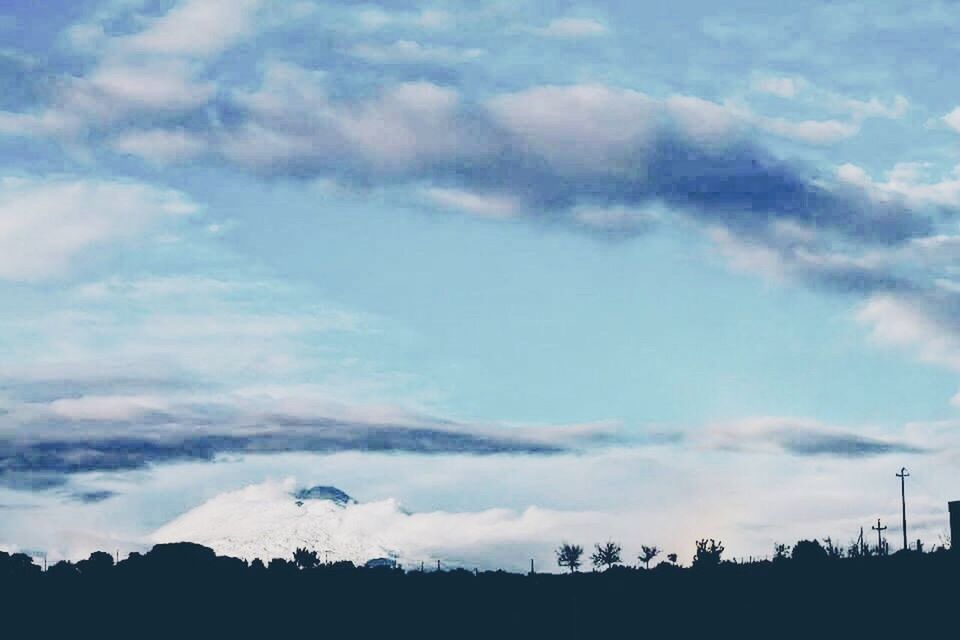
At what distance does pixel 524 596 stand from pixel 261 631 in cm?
2244

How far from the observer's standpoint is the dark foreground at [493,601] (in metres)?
100

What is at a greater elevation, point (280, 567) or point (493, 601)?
point (280, 567)

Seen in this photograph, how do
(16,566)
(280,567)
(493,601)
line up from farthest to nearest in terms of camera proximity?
(16,566)
(280,567)
(493,601)

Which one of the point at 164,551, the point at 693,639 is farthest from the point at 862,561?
the point at 164,551

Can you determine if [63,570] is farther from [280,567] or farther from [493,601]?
[493,601]

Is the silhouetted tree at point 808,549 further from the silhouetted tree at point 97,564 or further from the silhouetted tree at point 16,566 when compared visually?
the silhouetted tree at point 16,566

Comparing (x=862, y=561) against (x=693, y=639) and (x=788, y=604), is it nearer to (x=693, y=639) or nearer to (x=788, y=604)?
(x=788, y=604)

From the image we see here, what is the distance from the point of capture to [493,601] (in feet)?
407

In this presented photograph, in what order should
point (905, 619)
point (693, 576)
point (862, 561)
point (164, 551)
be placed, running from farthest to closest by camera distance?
point (164, 551), point (693, 576), point (862, 561), point (905, 619)

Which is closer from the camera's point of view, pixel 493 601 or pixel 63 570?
pixel 493 601

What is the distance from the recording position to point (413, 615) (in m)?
125

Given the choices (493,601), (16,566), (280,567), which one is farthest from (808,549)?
(16,566)

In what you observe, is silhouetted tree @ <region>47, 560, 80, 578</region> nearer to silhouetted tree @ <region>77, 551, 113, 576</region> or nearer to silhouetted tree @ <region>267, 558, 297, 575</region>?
silhouetted tree @ <region>77, 551, 113, 576</region>

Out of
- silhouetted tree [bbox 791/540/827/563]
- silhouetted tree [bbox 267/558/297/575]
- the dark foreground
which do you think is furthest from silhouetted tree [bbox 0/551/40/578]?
silhouetted tree [bbox 791/540/827/563]
